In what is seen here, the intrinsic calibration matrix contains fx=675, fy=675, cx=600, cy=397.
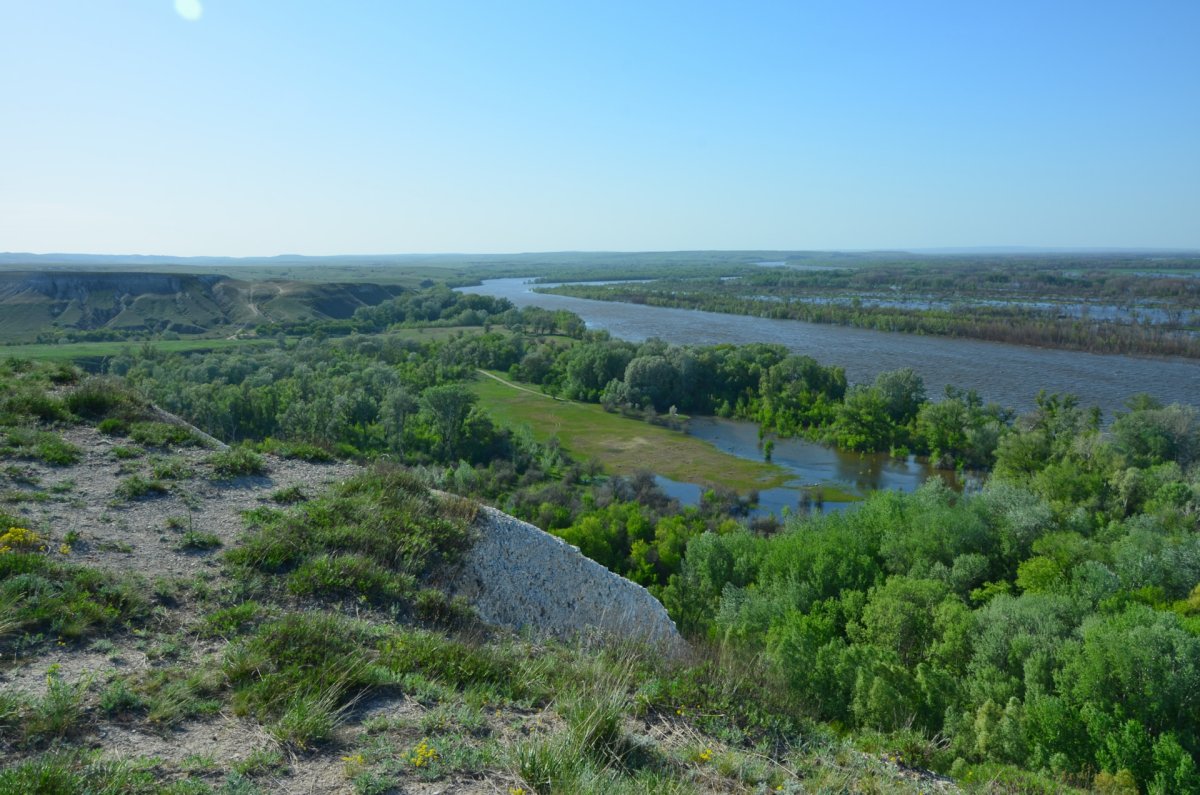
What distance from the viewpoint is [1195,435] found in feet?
102

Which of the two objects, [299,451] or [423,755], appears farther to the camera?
[299,451]

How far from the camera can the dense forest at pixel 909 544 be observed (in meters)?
8.93

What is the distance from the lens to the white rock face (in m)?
9.80

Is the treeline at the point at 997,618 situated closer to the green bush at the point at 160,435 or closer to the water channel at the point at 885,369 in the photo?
the green bush at the point at 160,435

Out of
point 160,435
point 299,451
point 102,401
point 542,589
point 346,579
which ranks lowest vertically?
point 542,589

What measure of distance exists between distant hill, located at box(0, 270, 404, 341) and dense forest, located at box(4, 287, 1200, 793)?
27196 mm

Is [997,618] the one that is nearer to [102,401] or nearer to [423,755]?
[423,755]

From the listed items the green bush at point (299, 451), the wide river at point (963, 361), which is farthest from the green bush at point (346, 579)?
the wide river at point (963, 361)

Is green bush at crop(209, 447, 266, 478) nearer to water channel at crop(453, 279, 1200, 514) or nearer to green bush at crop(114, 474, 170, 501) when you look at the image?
green bush at crop(114, 474, 170, 501)

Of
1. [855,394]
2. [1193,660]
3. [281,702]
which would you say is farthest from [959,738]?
[855,394]

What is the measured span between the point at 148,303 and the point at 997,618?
3484 inches

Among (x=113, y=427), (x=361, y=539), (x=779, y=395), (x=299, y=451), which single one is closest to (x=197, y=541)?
(x=361, y=539)

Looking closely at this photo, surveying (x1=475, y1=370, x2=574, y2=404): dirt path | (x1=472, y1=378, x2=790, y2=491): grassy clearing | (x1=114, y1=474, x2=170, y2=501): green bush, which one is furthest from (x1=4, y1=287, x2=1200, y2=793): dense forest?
(x1=475, y1=370, x2=574, y2=404): dirt path

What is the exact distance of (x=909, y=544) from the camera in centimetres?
1673
